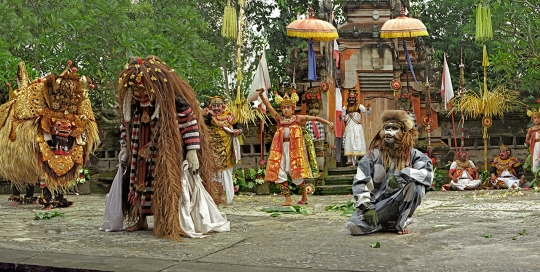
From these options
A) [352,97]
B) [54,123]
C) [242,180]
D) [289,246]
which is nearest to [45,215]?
[54,123]

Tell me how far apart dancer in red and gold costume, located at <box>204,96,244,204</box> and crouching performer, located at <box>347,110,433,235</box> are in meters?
4.59

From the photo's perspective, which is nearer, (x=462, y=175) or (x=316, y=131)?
(x=462, y=175)

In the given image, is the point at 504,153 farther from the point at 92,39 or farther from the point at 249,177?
the point at 92,39

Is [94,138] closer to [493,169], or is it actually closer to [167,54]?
[167,54]

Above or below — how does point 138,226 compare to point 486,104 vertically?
below

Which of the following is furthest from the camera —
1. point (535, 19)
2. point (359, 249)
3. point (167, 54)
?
point (167, 54)

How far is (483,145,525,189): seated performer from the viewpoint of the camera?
49.8 feet

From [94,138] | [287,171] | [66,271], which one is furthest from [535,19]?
[66,271]

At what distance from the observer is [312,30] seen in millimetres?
15188

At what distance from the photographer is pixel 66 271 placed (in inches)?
237

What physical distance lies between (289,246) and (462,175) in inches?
360

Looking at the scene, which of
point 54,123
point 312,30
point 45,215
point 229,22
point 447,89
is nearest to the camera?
point 45,215

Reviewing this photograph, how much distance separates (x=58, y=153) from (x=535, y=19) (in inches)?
366

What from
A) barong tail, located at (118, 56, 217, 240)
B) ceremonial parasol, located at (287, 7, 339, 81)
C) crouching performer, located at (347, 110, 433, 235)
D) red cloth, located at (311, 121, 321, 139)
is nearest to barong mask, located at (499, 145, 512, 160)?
red cloth, located at (311, 121, 321, 139)
